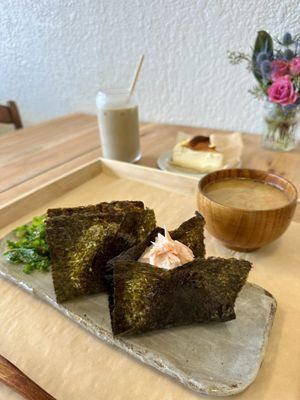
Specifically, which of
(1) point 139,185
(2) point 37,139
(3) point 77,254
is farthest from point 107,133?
(3) point 77,254

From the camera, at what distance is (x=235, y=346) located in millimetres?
441

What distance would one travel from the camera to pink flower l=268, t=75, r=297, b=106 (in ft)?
3.10

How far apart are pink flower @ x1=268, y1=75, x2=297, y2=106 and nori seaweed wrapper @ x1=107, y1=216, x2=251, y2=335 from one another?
0.68 m

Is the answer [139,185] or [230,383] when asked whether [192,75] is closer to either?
[139,185]

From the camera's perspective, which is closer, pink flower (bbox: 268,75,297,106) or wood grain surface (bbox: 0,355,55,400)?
wood grain surface (bbox: 0,355,55,400)

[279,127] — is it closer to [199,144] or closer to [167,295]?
[199,144]

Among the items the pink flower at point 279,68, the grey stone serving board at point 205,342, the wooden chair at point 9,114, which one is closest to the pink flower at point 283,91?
the pink flower at point 279,68

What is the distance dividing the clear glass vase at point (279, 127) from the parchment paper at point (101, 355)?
580 millimetres

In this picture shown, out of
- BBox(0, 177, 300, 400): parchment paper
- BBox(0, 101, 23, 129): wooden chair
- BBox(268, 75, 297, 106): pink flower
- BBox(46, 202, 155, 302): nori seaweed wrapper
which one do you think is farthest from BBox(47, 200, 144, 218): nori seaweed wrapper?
BBox(0, 101, 23, 129): wooden chair

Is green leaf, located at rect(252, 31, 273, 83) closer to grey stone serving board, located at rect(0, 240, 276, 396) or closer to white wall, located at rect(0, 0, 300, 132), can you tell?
white wall, located at rect(0, 0, 300, 132)

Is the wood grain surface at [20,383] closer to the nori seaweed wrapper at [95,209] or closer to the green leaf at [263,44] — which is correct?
the nori seaweed wrapper at [95,209]

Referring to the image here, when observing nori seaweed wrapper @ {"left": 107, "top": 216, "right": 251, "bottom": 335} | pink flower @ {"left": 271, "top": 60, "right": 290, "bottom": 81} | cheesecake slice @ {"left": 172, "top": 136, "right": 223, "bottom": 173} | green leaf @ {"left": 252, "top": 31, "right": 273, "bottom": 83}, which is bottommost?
cheesecake slice @ {"left": 172, "top": 136, "right": 223, "bottom": 173}

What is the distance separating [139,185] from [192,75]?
63 centimetres

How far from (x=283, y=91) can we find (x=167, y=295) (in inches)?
29.4
